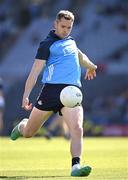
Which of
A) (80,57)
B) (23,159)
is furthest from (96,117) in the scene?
(80,57)

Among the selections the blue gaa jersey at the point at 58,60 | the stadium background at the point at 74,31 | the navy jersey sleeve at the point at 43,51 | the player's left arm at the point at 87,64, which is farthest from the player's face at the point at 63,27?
the stadium background at the point at 74,31

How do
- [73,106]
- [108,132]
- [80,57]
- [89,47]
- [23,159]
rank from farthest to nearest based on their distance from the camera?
[89,47], [108,132], [23,159], [80,57], [73,106]

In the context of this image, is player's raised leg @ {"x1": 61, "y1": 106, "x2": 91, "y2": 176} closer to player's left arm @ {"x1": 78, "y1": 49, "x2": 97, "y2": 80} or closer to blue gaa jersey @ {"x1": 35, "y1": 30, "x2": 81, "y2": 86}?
blue gaa jersey @ {"x1": 35, "y1": 30, "x2": 81, "y2": 86}

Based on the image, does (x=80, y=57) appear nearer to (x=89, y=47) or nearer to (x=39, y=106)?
(x=39, y=106)

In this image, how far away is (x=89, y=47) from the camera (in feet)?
119

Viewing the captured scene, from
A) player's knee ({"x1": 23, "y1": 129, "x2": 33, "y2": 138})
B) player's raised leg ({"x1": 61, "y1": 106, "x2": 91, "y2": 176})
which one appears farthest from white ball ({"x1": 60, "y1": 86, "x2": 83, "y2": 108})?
player's knee ({"x1": 23, "y1": 129, "x2": 33, "y2": 138})

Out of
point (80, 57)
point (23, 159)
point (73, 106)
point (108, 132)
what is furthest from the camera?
point (108, 132)

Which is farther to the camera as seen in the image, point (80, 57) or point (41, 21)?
point (41, 21)

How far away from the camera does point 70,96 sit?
9773mm

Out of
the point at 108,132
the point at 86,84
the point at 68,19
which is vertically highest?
the point at 68,19

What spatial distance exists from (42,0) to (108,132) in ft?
29.1

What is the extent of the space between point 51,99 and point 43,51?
67cm

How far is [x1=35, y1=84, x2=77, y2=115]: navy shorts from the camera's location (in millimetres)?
10078

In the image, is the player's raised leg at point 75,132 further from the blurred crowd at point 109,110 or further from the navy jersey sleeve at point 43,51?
the blurred crowd at point 109,110
